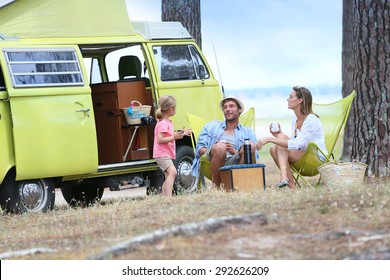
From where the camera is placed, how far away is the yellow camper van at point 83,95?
11.8 m

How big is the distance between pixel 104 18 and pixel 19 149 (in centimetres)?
224

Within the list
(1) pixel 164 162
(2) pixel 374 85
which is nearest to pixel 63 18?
(1) pixel 164 162

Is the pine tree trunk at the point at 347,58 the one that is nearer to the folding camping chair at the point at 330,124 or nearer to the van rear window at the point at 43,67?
the folding camping chair at the point at 330,124

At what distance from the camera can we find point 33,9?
1227 cm

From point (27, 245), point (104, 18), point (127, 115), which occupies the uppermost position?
point (104, 18)

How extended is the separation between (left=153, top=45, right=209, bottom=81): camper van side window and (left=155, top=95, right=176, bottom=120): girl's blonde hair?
4.08 feet

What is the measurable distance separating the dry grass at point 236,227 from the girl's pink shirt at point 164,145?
135cm

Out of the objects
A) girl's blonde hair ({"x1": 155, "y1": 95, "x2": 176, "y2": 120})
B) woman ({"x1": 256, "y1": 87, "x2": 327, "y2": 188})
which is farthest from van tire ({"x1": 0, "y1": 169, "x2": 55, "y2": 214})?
woman ({"x1": 256, "y1": 87, "x2": 327, "y2": 188})

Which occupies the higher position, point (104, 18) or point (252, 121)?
point (104, 18)

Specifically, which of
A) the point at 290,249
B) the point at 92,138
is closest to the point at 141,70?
the point at 92,138

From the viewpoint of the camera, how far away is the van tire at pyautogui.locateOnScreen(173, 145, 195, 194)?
13.3 m

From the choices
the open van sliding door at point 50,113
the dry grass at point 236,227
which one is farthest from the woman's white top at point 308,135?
the open van sliding door at point 50,113

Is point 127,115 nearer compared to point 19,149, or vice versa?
point 19,149
